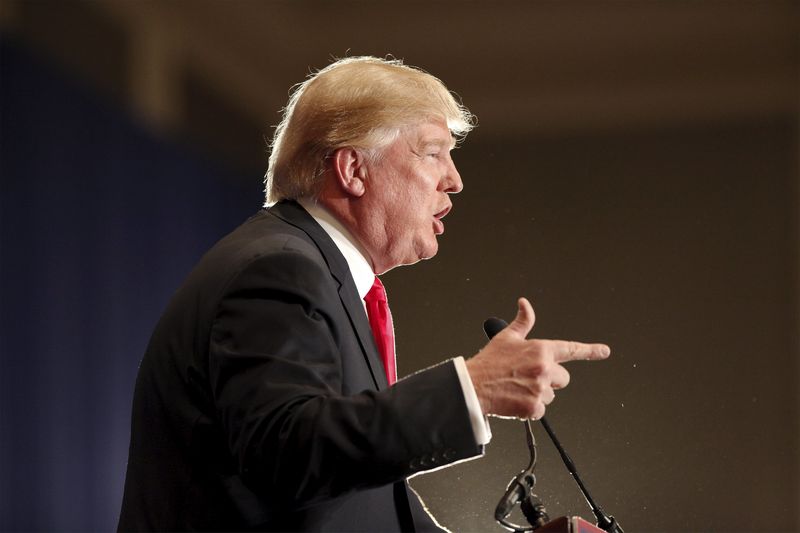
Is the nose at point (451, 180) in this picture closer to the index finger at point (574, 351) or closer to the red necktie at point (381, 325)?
the red necktie at point (381, 325)

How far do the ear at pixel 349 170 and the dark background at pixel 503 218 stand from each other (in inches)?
31.6

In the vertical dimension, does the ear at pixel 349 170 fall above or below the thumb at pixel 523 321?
above

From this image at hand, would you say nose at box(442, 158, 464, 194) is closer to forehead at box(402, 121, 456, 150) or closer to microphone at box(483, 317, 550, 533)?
forehead at box(402, 121, 456, 150)

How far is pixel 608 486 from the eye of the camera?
212 cm

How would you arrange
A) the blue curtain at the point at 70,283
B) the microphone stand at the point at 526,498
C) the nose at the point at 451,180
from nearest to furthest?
the microphone stand at the point at 526,498, the nose at the point at 451,180, the blue curtain at the point at 70,283

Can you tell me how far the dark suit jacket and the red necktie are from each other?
0.61 ft

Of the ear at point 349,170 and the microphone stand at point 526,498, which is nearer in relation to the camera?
the microphone stand at point 526,498

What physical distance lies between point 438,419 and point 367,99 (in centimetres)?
67

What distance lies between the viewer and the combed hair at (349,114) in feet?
5.21

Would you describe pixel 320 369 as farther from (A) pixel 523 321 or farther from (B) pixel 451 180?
(B) pixel 451 180

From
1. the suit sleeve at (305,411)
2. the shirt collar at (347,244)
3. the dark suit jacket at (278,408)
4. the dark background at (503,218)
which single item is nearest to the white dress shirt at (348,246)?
the shirt collar at (347,244)

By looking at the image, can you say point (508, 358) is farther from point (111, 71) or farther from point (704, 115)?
point (111, 71)

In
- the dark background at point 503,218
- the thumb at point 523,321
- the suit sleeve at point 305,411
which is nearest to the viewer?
the suit sleeve at point 305,411

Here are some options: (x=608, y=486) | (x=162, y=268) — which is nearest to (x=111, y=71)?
(x=162, y=268)
